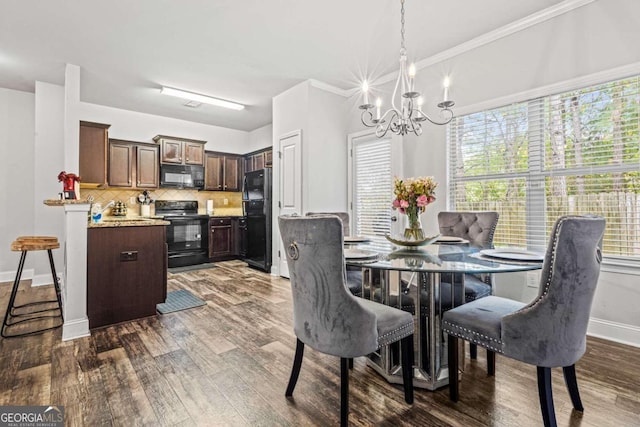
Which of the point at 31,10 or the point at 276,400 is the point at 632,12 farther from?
the point at 31,10

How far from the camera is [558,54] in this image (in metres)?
2.72

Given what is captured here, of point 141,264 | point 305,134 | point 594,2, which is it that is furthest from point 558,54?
point 141,264

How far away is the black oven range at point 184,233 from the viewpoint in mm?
5602

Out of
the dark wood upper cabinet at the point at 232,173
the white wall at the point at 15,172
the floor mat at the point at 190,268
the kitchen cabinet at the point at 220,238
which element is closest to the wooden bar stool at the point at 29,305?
the white wall at the point at 15,172

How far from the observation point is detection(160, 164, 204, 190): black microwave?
19.0 feet

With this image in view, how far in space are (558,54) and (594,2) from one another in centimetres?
40

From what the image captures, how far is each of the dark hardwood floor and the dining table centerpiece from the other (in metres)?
0.95

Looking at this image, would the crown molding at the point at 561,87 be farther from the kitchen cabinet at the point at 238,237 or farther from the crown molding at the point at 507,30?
the kitchen cabinet at the point at 238,237

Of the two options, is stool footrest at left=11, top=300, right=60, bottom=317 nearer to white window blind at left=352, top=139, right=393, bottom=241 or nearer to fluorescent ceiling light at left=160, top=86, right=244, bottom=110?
fluorescent ceiling light at left=160, top=86, right=244, bottom=110

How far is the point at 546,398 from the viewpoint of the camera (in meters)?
1.34

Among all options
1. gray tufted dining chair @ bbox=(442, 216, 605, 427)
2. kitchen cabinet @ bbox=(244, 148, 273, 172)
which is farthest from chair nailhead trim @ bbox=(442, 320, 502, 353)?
kitchen cabinet @ bbox=(244, 148, 273, 172)

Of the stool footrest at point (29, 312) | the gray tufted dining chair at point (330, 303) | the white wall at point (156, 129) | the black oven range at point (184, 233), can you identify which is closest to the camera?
the gray tufted dining chair at point (330, 303)

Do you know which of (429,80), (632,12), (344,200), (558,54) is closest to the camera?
(632,12)

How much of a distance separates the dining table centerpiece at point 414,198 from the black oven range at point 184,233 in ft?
15.6
